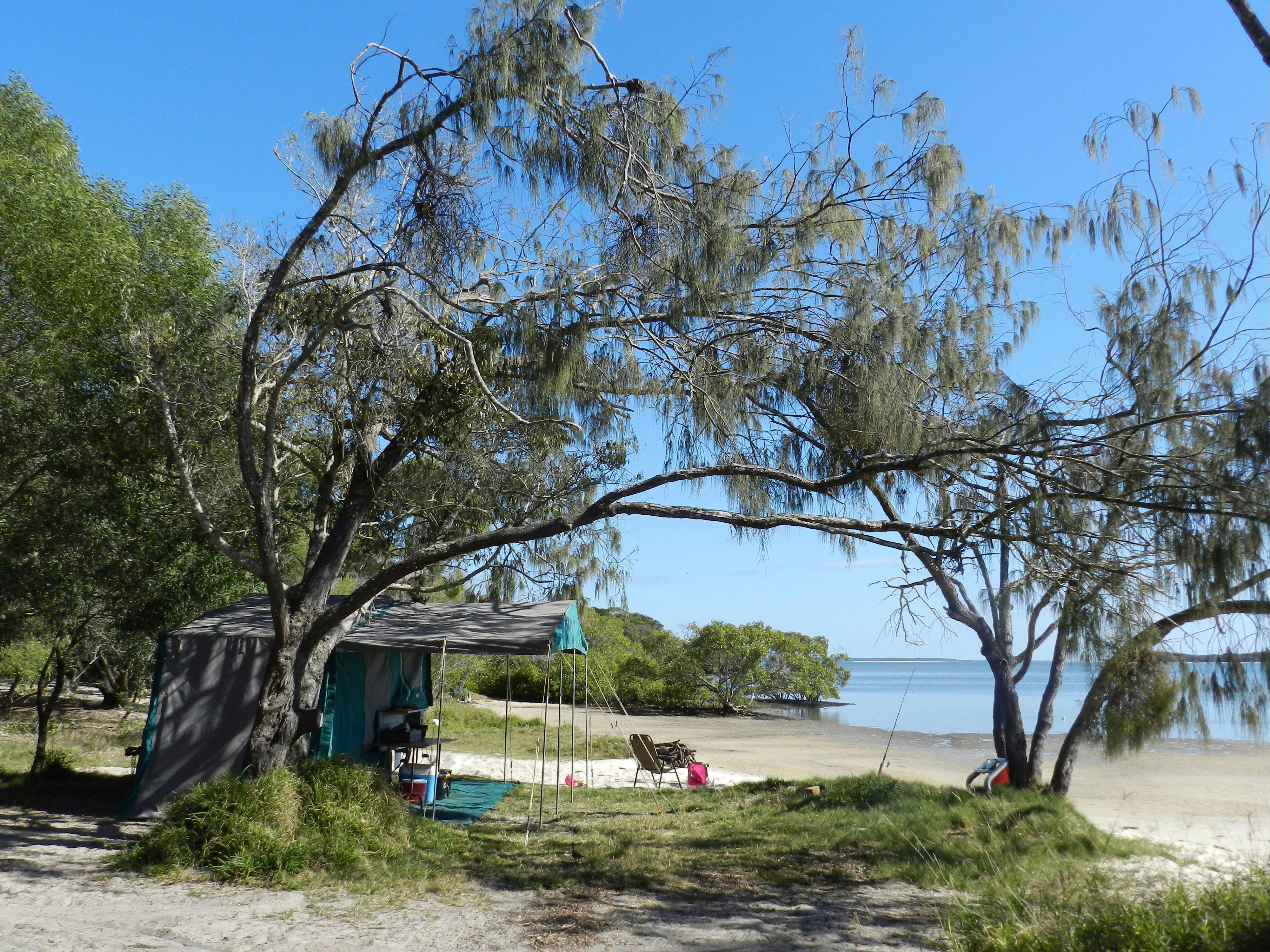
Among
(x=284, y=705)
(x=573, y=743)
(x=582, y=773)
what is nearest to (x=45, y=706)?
(x=284, y=705)

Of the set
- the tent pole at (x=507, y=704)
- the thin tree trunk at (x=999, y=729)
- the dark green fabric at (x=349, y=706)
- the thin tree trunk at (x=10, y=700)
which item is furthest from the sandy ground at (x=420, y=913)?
the thin tree trunk at (x=10, y=700)

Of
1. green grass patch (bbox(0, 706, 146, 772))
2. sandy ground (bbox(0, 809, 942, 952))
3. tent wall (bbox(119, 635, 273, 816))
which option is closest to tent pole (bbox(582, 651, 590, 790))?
tent wall (bbox(119, 635, 273, 816))

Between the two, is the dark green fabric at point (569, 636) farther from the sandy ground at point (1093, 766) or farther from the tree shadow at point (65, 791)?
the tree shadow at point (65, 791)

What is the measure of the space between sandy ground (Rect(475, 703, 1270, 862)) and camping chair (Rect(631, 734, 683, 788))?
16.8 inches

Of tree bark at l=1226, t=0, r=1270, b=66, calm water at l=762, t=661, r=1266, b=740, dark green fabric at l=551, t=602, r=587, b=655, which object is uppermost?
tree bark at l=1226, t=0, r=1270, b=66

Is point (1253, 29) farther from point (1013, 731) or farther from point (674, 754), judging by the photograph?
point (674, 754)

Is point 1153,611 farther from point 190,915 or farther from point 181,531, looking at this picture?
point 181,531

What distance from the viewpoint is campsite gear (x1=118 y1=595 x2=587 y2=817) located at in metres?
7.24

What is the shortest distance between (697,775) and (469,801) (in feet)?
10.1

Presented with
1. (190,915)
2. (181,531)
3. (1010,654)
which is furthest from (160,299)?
(1010,654)

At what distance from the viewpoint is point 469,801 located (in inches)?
357

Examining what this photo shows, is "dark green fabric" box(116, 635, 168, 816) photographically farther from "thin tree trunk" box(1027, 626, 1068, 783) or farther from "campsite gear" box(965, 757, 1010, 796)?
"thin tree trunk" box(1027, 626, 1068, 783)

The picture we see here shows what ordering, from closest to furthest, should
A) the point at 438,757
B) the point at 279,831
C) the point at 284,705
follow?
the point at 279,831 < the point at 284,705 < the point at 438,757

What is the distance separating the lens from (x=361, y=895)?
4953mm
